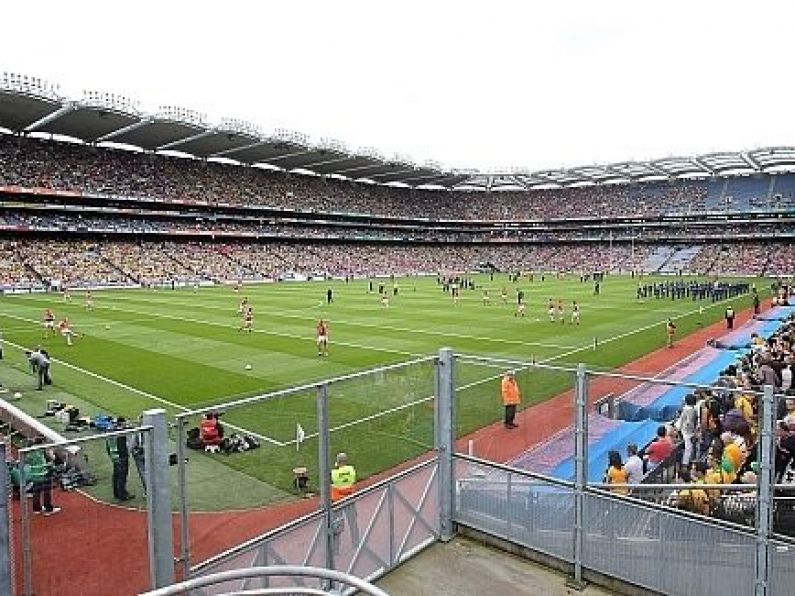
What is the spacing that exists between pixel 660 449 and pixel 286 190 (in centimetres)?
8466

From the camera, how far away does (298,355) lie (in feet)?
73.1

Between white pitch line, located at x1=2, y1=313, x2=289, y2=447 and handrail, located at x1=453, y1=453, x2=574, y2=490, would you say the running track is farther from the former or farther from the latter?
white pitch line, located at x1=2, y1=313, x2=289, y2=447

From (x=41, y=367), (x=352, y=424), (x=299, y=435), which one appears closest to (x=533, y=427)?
(x=352, y=424)

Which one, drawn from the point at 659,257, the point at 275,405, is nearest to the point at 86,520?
the point at 275,405

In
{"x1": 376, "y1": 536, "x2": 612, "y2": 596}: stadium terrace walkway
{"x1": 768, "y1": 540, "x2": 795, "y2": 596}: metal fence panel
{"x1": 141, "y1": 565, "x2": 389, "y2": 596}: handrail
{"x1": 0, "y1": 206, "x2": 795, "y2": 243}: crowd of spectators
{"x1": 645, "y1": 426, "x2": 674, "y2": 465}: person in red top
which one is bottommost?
{"x1": 376, "y1": 536, "x2": 612, "y2": 596}: stadium terrace walkway

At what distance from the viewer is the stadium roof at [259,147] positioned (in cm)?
5491

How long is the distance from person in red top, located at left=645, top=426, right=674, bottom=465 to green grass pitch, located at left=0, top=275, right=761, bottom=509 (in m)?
1.68

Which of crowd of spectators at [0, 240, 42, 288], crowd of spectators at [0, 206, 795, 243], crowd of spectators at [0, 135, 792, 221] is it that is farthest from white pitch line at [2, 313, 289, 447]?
crowd of spectators at [0, 135, 792, 221]

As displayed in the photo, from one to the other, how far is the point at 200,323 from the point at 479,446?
2337 centimetres

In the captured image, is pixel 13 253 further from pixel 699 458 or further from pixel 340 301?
pixel 699 458

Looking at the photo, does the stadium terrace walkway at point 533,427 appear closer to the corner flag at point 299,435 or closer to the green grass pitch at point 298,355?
the green grass pitch at point 298,355

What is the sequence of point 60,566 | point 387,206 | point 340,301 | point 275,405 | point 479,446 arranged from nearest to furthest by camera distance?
point 60,566 → point 479,446 → point 275,405 → point 340,301 → point 387,206

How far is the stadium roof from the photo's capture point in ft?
180

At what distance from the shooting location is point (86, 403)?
15992mm
